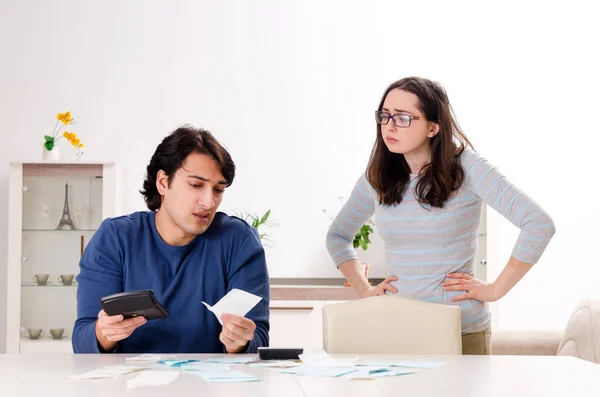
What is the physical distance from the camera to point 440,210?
2.47m

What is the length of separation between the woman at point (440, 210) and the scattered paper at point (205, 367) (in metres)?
0.85

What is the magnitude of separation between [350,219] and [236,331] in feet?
3.19

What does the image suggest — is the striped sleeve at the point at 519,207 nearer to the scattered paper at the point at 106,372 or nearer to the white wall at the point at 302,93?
the scattered paper at the point at 106,372

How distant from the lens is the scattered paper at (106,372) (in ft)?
5.61

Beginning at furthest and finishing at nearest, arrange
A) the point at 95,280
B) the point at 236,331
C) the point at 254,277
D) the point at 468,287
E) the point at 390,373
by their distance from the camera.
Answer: the point at 468,287 < the point at 254,277 < the point at 95,280 < the point at 236,331 < the point at 390,373

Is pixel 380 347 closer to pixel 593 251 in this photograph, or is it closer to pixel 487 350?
pixel 487 350

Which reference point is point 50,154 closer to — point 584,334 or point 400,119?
point 400,119

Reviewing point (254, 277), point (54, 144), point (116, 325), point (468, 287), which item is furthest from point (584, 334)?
point (54, 144)

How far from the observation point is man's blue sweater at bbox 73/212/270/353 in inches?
88.4

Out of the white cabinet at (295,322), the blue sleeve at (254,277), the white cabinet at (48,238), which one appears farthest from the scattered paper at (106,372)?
the white cabinet at (48,238)

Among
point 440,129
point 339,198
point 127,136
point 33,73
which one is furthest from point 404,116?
point 33,73

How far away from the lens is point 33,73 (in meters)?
5.03

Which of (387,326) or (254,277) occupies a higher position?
(254,277)

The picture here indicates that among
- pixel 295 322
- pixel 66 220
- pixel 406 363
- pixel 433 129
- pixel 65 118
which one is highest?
pixel 65 118
